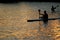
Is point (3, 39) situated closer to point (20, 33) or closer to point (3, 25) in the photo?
point (20, 33)

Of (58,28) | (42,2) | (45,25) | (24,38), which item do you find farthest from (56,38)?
(42,2)

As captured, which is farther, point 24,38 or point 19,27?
point 19,27

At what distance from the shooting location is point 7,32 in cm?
1598

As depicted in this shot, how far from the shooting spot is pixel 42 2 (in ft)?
114

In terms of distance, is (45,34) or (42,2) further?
Answer: (42,2)

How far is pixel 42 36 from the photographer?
1484cm

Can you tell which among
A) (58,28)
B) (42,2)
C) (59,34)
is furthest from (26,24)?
(42,2)

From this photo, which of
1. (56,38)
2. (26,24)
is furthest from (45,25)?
(56,38)

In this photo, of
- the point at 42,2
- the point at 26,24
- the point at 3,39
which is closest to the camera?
the point at 3,39

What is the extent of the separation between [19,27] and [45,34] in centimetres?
284

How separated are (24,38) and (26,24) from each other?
14.2ft

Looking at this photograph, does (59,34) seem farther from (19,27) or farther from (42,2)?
(42,2)

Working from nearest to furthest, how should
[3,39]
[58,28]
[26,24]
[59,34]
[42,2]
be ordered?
1. [3,39]
2. [59,34]
3. [58,28]
4. [26,24]
5. [42,2]

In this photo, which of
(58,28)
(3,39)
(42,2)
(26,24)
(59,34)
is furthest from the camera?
(42,2)
